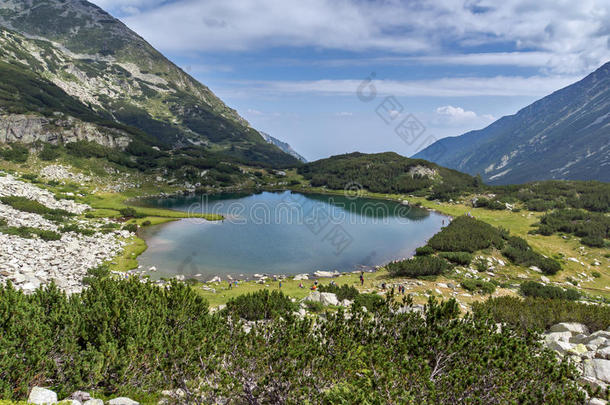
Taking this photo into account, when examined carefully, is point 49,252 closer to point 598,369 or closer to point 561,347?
point 561,347

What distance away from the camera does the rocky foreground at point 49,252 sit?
25.0m

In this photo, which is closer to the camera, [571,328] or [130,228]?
[571,328]

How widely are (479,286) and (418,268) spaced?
20.8 ft

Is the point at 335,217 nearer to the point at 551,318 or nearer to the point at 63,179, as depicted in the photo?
the point at 551,318

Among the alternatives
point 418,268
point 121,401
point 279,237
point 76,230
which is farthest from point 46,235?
point 418,268

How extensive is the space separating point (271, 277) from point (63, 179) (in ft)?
245

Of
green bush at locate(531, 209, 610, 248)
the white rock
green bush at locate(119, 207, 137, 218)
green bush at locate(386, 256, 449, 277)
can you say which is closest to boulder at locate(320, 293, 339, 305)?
green bush at locate(386, 256, 449, 277)

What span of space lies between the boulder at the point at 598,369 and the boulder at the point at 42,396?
16617 millimetres

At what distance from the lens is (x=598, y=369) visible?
10.3m

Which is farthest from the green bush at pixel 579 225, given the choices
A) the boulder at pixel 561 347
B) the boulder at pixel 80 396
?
the boulder at pixel 80 396

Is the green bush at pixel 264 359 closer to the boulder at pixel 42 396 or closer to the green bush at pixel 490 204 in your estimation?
the boulder at pixel 42 396

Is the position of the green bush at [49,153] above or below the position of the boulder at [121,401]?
above

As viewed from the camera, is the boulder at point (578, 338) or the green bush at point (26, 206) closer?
the boulder at point (578, 338)

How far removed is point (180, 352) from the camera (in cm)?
1009
